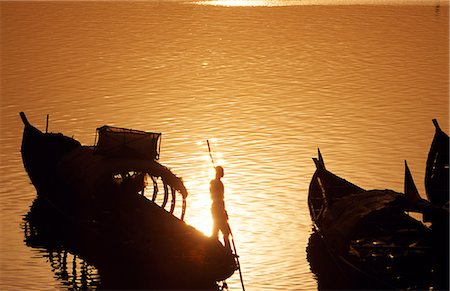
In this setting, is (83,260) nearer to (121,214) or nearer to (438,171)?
(121,214)

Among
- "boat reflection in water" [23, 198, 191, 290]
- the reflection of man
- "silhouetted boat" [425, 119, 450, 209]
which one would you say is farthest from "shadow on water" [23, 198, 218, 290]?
"silhouetted boat" [425, 119, 450, 209]

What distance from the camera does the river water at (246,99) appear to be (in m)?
37.8

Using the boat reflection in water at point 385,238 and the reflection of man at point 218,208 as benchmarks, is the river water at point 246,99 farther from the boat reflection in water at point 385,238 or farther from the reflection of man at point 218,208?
the reflection of man at point 218,208

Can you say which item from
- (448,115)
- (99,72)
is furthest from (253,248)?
(99,72)

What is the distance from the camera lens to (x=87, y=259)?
34250mm

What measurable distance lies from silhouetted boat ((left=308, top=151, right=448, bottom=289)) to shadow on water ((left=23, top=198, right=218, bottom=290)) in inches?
136

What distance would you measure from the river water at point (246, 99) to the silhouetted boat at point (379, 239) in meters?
1.56

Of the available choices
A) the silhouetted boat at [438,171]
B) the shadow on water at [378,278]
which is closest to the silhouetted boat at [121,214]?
the shadow on water at [378,278]

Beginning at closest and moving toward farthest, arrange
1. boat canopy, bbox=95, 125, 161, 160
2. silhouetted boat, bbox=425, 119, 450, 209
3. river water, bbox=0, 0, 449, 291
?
silhouetted boat, bbox=425, 119, 450, 209
boat canopy, bbox=95, 125, 161, 160
river water, bbox=0, 0, 449, 291

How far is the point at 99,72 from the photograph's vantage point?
6988 cm

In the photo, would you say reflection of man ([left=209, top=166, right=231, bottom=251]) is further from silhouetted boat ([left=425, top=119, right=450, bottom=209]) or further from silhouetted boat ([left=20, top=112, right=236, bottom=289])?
silhouetted boat ([left=425, top=119, right=450, bottom=209])

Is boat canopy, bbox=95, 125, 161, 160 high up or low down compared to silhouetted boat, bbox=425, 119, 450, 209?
up

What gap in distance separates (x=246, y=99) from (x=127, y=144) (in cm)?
2646

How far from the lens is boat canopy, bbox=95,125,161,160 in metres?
34.5
